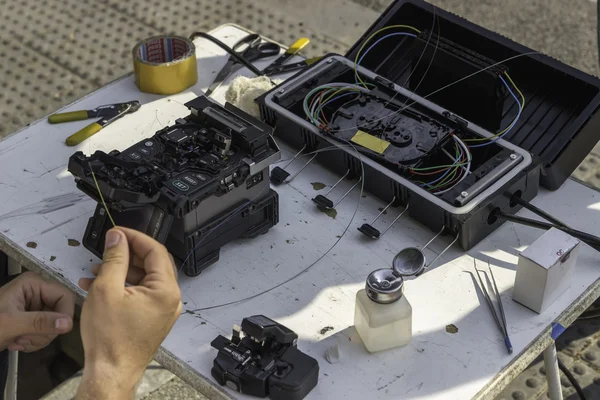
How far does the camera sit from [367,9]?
352 cm

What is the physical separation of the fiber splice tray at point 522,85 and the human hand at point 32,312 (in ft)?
2.83

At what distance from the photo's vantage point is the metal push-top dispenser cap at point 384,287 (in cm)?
142

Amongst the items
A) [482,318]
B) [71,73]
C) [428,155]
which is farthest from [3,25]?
[482,318]

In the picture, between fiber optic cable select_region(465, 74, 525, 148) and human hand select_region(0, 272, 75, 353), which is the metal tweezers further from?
human hand select_region(0, 272, 75, 353)

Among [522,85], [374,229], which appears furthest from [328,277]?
[522,85]

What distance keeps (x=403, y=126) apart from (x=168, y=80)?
553 millimetres

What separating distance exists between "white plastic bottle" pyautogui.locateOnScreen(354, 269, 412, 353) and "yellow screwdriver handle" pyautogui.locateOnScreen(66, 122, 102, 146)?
748 mm

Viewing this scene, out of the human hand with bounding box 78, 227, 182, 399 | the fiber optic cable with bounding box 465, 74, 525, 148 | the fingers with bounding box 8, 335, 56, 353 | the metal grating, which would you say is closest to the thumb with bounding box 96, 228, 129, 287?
the human hand with bounding box 78, 227, 182, 399

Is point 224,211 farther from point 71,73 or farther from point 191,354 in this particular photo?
point 71,73

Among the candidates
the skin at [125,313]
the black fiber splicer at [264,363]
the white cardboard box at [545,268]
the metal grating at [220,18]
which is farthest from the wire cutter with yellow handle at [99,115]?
the metal grating at [220,18]

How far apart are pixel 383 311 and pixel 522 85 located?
716 mm

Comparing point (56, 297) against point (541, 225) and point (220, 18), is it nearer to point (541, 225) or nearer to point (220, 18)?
point (541, 225)

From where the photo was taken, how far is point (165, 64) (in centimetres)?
199

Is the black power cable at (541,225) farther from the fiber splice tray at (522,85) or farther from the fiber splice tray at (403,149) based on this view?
the fiber splice tray at (522,85)
